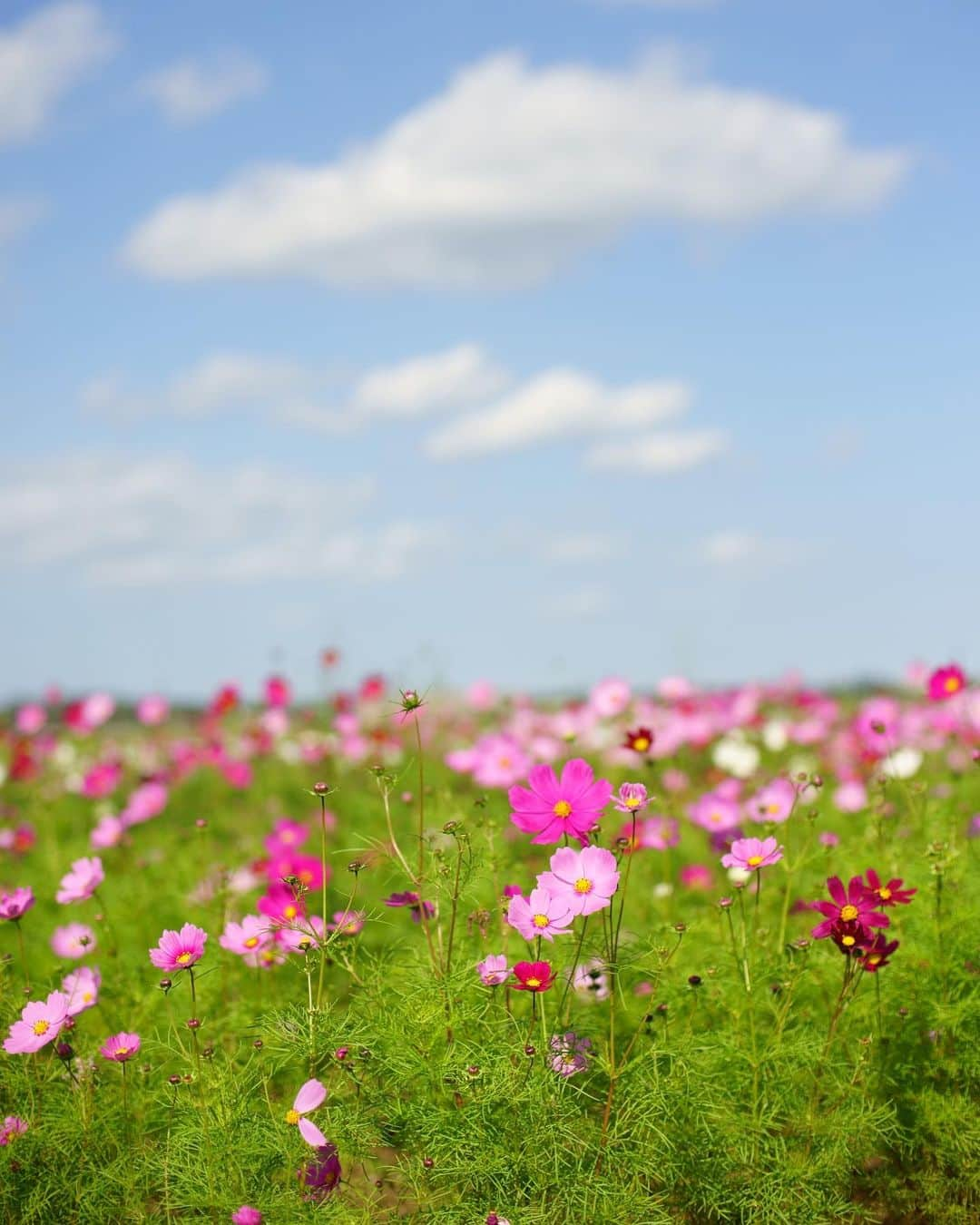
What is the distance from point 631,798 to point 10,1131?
1.45 metres

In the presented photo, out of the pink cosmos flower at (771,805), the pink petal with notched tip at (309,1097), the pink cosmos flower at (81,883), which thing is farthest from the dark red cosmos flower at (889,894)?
the pink cosmos flower at (81,883)

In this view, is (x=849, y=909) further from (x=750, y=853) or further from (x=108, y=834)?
(x=108, y=834)

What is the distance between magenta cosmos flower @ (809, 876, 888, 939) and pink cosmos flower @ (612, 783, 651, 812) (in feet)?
1.39

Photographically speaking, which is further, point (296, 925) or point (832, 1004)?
point (832, 1004)

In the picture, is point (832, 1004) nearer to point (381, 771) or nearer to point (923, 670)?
point (381, 771)

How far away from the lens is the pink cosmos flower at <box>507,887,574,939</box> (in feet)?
7.53

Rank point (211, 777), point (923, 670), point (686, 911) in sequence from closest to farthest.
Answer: point (686, 911) < point (923, 670) < point (211, 777)

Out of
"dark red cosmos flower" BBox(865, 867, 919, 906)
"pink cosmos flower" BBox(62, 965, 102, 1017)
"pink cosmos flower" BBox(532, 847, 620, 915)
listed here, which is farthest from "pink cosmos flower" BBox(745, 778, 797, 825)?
"pink cosmos flower" BBox(62, 965, 102, 1017)

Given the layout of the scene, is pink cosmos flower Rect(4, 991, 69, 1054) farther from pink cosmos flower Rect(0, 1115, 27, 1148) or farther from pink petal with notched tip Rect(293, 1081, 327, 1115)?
pink petal with notched tip Rect(293, 1081, 327, 1115)

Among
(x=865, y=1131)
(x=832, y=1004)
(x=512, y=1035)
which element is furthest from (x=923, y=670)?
(x=512, y=1035)

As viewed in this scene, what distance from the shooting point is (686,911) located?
4.30m

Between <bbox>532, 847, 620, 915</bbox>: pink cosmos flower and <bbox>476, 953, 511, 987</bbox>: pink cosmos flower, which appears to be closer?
<bbox>532, 847, 620, 915</bbox>: pink cosmos flower

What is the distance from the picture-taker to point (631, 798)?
232 centimetres

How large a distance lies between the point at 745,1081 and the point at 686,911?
1.55m
